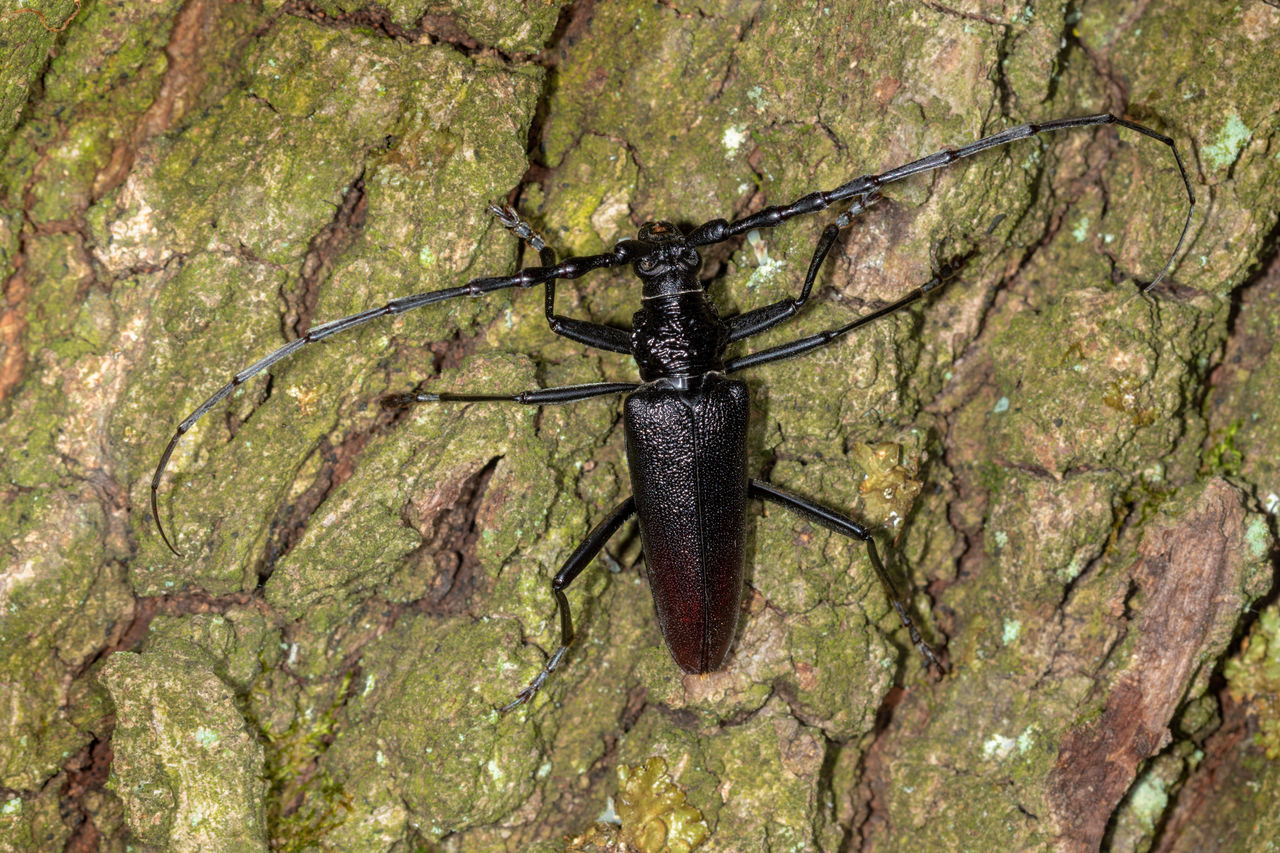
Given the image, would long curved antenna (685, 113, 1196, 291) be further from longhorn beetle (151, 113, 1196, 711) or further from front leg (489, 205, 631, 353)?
front leg (489, 205, 631, 353)

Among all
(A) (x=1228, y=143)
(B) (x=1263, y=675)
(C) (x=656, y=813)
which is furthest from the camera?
(B) (x=1263, y=675)

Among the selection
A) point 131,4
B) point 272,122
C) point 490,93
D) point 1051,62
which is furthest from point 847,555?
point 131,4

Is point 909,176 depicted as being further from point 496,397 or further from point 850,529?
point 496,397

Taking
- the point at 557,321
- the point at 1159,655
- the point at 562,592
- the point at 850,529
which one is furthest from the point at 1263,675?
the point at 557,321

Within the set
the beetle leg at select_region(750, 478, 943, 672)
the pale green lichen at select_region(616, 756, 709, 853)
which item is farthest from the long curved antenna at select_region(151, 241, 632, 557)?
the pale green lichen at select_region(616, 756, 709, 853)

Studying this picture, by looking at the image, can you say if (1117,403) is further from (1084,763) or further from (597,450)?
(597,450)

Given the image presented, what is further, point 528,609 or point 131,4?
point 528,609
